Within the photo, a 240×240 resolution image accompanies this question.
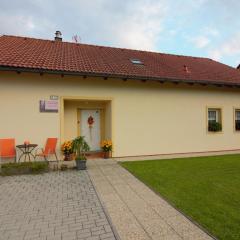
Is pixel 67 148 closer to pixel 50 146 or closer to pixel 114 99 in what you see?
pixel 50 146

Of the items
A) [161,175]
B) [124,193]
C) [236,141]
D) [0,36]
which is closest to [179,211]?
[124,193]

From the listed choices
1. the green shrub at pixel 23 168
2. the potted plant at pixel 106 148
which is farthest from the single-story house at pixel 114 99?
the green shrub at pixel 23 168

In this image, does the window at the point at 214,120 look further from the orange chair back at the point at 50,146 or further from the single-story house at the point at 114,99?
the orange chair back at the point at 50,146

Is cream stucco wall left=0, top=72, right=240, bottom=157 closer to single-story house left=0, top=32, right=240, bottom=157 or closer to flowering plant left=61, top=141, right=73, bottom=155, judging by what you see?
single-story house left=0, top=32, right=240, bottom=157

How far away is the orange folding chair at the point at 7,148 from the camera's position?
345 inches

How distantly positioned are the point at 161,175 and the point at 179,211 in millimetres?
2816

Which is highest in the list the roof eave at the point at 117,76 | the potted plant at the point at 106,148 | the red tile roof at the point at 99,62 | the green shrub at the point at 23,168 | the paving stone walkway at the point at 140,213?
the red tile roof at the point at 99,62

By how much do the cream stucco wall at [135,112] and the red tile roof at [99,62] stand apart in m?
0.50

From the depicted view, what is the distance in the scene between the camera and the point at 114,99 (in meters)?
10.6

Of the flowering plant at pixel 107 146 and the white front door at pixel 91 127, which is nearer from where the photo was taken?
the flowering plant at pixel 107 146

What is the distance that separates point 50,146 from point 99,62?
4426mm

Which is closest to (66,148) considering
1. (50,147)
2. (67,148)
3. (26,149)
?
(67,148)

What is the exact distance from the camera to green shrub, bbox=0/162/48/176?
772 cm

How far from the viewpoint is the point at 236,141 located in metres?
13.1
